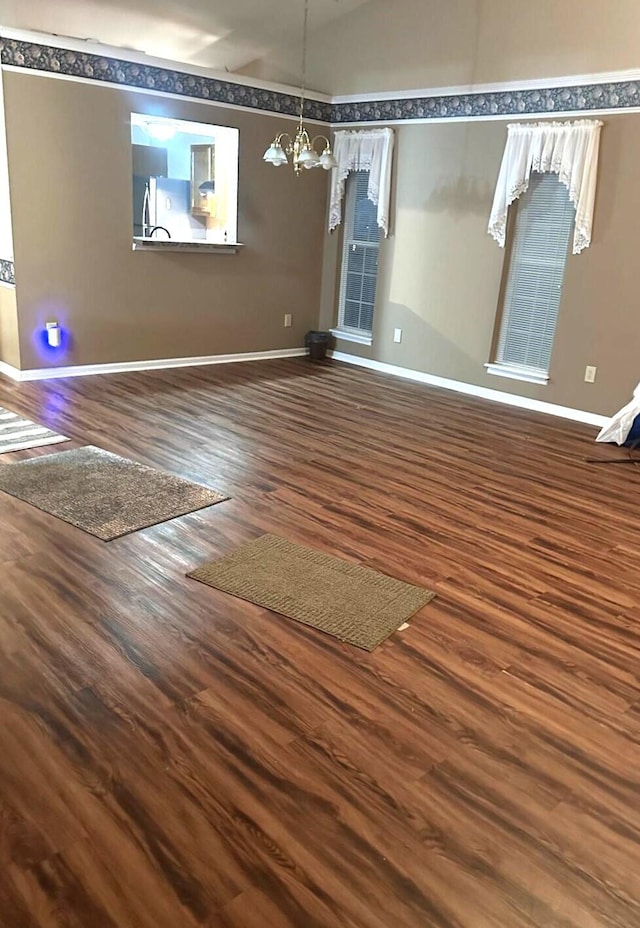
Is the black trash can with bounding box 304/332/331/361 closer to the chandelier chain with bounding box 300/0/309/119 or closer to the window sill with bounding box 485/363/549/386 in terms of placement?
the window sill with bounding box 485/363/549/386

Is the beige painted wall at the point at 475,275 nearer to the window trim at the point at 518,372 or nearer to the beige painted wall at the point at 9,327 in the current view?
the window trim at the point at 518,372

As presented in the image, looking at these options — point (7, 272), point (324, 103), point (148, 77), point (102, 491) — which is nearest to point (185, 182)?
point (148, 77)

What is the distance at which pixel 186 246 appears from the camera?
22.0 ft

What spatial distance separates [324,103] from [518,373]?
11.3ft

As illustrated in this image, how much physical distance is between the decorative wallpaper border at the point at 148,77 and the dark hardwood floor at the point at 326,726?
10.5ft

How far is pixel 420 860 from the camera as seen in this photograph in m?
1.75

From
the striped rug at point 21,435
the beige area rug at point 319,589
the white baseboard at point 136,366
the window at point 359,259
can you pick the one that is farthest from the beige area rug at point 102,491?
the window at point 359,259

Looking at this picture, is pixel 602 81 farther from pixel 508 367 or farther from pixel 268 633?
pixel 268 633

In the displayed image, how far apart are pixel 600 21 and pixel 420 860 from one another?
584 centimetres

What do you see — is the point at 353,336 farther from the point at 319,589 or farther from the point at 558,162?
the point at 319,589

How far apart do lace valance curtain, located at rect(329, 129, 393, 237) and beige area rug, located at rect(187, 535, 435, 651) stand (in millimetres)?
4805

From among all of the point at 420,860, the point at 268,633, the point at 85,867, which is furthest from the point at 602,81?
the point at 85,867

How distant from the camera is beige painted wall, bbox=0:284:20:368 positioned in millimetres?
5879

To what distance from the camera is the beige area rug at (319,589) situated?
2752mm
